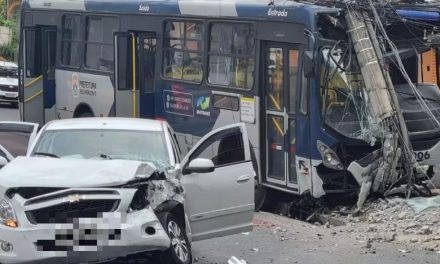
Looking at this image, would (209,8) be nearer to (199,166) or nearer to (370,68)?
(370,68)

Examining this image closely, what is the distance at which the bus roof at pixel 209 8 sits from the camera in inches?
448

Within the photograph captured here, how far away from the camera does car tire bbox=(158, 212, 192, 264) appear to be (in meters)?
7.48

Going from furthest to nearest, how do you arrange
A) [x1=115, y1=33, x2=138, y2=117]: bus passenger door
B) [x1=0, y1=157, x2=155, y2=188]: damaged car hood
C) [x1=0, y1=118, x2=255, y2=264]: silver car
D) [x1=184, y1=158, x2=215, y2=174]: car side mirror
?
[x1=115, y1=33, x2=138, y2=117]: bus passenger door < [x1=184, y1=158, x2=215, y2=174]: car side mirror < [x1=0, y1=157, x2=155, y2=188]: damaged car hood < [x1=0, y1=118, x2=255, y2=264]: silver car

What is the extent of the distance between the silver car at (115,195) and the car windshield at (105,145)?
0.01 meters

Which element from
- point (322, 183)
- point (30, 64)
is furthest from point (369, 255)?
point (30, 64)

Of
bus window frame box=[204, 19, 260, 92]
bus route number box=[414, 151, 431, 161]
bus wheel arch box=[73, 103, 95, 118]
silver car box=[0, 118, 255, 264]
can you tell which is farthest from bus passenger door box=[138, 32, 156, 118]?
silver car box=[0, 118, 255, 264]

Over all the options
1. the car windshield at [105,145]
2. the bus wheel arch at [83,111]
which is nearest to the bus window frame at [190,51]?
the bus wheel arch at [83,111]

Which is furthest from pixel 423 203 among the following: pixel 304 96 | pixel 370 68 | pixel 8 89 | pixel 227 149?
pixel 8 89

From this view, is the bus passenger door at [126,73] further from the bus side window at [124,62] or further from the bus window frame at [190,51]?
the bus window frame at [190,51]

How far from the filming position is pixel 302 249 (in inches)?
384

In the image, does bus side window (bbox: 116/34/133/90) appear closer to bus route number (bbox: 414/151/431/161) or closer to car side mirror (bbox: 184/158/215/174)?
bus route number (bbox: 414/151/431/161)

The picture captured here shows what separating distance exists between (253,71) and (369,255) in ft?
12.6

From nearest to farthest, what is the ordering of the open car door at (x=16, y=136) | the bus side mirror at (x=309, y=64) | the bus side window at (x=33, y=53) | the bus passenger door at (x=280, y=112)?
the open car door at (x=16, y=136)
the bus side mirror at (x=309, y=64)
the bus passenger door at (x=280, y=112)
the bus side window at (x=33, y=53)

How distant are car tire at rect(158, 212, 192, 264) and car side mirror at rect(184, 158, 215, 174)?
1.92ft
